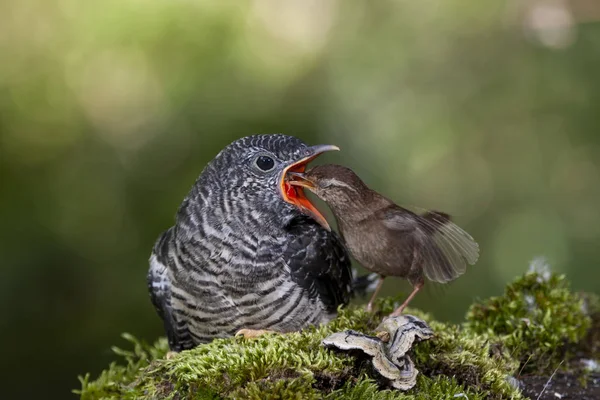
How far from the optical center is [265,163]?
299 cm

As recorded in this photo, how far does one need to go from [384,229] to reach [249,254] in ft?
1.92

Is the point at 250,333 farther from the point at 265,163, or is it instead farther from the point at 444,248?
the point at 444,248

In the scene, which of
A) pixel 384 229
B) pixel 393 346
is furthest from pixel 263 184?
pixel 393 346

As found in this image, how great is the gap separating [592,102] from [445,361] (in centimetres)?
428

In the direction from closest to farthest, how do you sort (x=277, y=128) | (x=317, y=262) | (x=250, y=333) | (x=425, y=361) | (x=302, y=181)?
(x=425, y=361) → (x=250, y=333) → (x=302, y=181) → (x=317, y=262) → (x=277, y=128)

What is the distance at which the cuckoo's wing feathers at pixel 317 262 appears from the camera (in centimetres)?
299

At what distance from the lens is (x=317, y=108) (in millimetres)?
Answer: 6383

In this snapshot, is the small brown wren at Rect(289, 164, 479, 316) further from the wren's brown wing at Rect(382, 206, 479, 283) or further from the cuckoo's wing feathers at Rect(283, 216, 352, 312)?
the cuckoo's wing feathers at Rect(283, 216, 352, 312)

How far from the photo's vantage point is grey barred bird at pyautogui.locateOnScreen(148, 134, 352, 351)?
2887 mm

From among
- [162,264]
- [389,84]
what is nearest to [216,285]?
[162,264]

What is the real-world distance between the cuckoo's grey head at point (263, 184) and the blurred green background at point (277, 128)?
2.98 metres

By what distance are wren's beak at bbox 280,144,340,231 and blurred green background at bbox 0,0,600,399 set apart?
3.07 metres

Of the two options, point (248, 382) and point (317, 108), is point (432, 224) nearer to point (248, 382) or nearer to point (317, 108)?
point (248, 382)

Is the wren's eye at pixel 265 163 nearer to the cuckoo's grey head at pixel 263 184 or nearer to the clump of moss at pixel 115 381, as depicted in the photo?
the cuckoo's grey head at pixel 263 184
